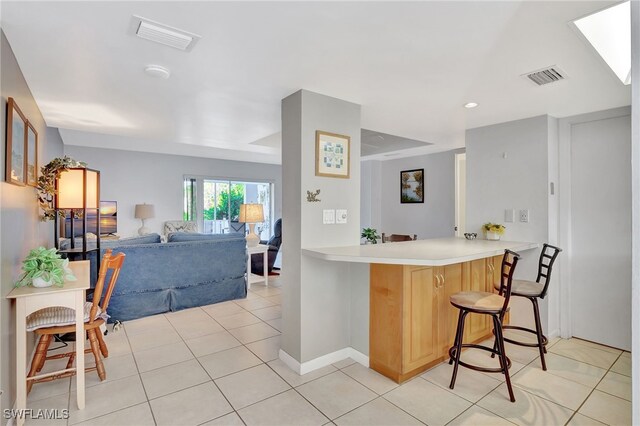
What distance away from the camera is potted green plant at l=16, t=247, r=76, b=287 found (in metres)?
2.05

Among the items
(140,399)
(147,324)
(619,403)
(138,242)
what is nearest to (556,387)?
(619,403)

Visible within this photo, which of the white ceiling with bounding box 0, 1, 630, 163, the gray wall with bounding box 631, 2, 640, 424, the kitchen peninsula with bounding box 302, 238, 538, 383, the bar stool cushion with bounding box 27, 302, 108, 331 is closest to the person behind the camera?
the gray wall with bounding box 631, 2, 640, 424

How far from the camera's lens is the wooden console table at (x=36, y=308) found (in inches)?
75.0

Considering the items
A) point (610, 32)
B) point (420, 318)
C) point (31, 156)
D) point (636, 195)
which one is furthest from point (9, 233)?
point (610, 32)

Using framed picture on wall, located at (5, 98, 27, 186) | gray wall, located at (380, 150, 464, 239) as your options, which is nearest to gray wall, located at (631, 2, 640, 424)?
framed picture on wall, located at (5, 98, 27, 186)

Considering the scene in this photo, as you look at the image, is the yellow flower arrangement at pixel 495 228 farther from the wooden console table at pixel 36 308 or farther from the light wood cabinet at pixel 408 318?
the wooden console table at pixel 36 308

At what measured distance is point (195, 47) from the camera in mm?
1962

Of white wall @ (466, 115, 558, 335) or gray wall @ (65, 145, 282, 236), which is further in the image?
gray wall @ (65, 145, 282, 236)

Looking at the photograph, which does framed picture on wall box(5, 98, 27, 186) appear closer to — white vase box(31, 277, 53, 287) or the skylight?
white vase box(31, 277, 53, 287)

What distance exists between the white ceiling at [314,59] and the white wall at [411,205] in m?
2.46

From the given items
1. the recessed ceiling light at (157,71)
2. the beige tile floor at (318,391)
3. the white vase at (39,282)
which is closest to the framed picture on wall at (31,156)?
the white vase at (39,282)

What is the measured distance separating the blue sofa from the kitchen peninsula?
214 cm

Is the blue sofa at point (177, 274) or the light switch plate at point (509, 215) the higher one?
the light switch plate at point (509, 215)

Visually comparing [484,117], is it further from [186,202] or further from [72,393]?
[186,202]
